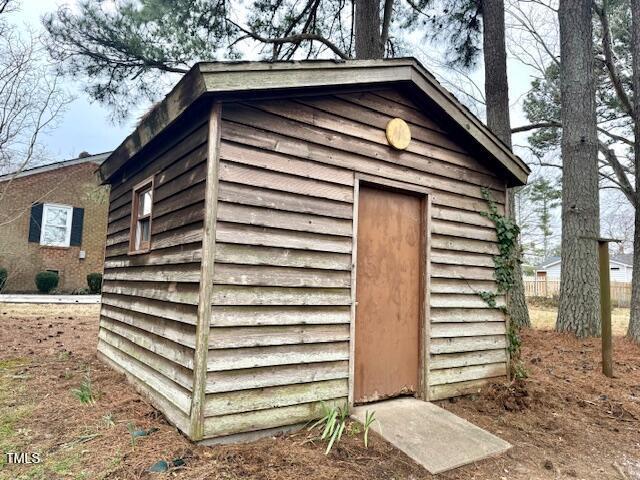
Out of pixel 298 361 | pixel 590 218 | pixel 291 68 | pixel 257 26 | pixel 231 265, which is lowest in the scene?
pixel 298 361

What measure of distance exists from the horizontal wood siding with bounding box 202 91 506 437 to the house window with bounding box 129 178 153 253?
80 cm

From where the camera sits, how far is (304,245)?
3.61 metres

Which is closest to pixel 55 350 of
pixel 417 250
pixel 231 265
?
pixel 231 265

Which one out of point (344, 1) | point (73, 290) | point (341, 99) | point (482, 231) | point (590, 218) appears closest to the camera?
point (341, 99)

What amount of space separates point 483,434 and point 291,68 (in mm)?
3612

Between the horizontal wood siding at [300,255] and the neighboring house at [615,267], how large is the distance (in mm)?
31921

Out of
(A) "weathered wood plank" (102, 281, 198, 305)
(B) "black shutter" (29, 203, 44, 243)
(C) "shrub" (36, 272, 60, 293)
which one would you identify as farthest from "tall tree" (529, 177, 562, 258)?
(B) "black shutter" (29, 203, 44, 243)

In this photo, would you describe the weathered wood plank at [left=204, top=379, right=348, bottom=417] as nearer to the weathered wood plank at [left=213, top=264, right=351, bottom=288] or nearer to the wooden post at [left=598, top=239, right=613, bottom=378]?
the weathered wood plank at [left=213, top=264, right=351, bottom=288]

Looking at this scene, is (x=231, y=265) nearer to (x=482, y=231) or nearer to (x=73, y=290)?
(x=482, y=231)

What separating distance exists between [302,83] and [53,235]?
1494cm

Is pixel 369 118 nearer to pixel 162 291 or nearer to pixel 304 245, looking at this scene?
pixel 304 245

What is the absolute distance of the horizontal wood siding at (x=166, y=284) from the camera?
3.33 m

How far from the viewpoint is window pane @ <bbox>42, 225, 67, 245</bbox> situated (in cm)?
1466

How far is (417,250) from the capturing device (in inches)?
177
